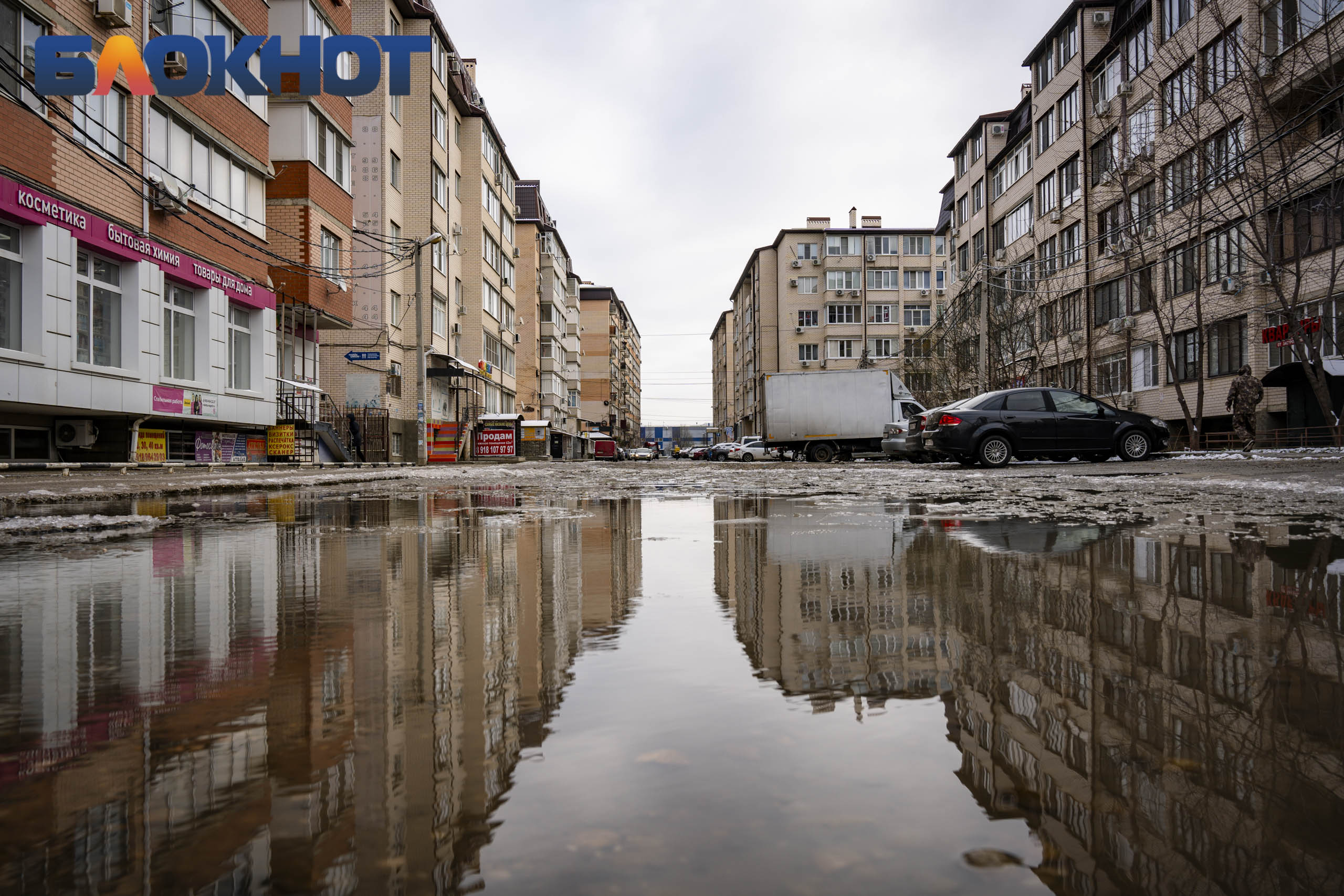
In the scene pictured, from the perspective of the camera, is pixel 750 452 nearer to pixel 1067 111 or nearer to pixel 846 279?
pixel 1067 111

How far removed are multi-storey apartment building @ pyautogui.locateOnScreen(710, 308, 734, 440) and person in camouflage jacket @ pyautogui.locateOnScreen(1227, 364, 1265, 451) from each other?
90863 mm

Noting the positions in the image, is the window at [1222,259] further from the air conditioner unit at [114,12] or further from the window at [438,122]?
the air conditioner unit at [114,12]

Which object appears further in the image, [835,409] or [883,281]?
[883,281]

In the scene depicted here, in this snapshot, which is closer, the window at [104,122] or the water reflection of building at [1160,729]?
the water reflection of building at [1160,729]

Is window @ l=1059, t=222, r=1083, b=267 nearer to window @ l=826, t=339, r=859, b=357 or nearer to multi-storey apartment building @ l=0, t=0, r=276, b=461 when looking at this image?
window @ l=826, t=339, r=859, b=357

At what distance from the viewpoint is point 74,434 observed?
15.8 metres

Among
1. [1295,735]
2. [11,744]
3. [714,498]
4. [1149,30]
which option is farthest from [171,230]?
[1149,30]

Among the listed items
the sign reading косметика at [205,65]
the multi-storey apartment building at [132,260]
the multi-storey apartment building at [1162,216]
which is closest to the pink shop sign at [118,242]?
the multi-storey apartment building at [132,260]

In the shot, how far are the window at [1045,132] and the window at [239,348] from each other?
38.4 m

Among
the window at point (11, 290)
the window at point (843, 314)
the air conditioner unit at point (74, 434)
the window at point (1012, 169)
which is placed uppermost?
the window at point (1012, 169)

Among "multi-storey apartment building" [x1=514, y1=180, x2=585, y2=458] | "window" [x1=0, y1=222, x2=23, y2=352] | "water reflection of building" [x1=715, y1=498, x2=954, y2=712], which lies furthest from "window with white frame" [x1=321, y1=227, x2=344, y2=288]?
"multi-storey apartment building" [x1=514, y1=180, x2=585, y2=458]

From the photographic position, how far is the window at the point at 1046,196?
4291 centimetres

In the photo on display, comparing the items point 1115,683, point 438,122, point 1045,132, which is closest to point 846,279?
point 1045,132

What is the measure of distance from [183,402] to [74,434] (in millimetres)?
2528
